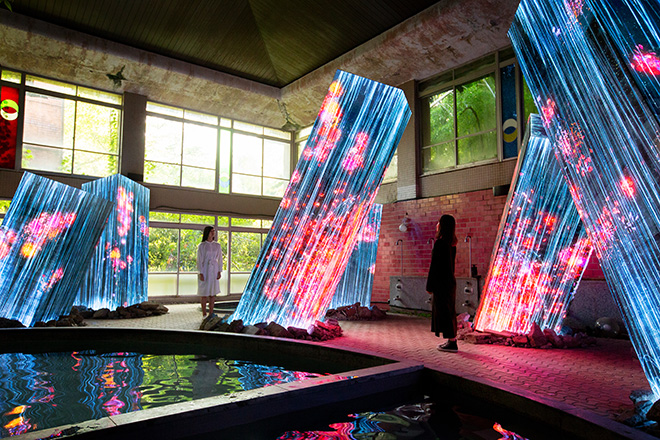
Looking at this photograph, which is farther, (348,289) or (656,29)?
(348,289)

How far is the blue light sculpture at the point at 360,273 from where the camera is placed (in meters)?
7.46

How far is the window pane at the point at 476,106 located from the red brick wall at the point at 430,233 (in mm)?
1412

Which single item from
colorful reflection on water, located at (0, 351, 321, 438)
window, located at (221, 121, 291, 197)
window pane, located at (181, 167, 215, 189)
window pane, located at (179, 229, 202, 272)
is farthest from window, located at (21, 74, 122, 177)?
colorful reflection on water, located at (0, 351, 321, 438)

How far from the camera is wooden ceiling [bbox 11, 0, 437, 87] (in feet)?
28.3

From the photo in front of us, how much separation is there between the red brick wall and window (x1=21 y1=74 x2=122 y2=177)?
6.58 meters

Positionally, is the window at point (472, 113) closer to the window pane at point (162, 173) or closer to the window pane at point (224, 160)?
the window pane at point (224, 160)

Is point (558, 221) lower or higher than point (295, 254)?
higher

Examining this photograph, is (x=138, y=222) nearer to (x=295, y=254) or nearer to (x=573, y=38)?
(x=295, y=254)

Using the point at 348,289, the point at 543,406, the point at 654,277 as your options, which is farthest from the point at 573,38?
the point at 348,289

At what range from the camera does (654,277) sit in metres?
2.12

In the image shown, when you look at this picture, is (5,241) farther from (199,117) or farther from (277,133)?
(277,133)

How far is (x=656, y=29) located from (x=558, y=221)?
305 centimetres

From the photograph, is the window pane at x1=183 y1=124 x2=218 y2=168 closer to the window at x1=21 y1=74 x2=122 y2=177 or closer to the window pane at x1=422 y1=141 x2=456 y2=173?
the window at x1=21 y1=74 x2=122 y2=177

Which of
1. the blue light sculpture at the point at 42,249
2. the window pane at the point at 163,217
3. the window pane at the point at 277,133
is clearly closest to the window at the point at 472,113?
the window pane at the point at 277,133
